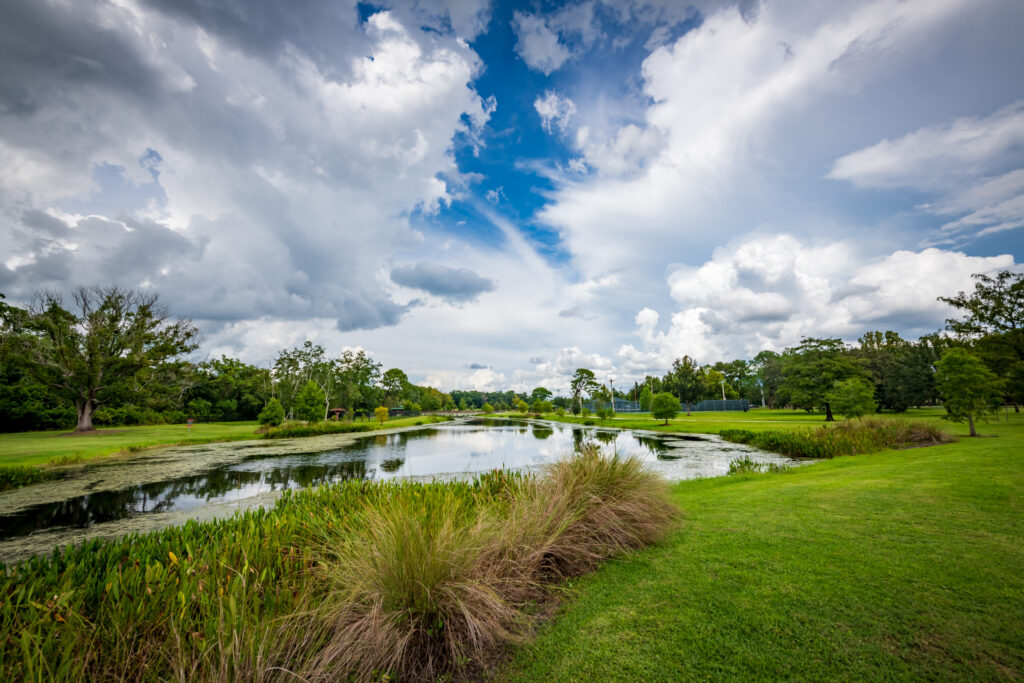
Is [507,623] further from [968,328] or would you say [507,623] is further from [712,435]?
[968,328]

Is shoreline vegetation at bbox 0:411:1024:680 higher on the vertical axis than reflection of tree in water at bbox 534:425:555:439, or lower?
higher

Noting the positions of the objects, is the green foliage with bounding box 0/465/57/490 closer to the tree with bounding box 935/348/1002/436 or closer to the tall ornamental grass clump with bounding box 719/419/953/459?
the tall ornamental grass clump with bounding box 719/419/953/459

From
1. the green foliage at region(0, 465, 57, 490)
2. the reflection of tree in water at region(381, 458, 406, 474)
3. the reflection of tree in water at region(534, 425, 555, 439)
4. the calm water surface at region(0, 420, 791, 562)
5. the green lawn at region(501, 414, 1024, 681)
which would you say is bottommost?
the reflection of tree in water at region(534, 425, 555, 439)

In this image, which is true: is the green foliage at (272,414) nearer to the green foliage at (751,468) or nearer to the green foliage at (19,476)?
the green foliage at (19,476)

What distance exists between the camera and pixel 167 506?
9.22 m

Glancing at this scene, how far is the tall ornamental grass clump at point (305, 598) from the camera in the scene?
2127 millimetres

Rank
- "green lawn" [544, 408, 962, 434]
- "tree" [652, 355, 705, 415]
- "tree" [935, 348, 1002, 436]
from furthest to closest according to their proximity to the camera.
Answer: "tree" [652, 355, 705, 415] < "green lawn" [544, 408, 962, 434] < "tree" [935, 348, 1002, 436]

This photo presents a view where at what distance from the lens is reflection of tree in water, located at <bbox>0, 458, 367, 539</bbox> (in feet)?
26.7

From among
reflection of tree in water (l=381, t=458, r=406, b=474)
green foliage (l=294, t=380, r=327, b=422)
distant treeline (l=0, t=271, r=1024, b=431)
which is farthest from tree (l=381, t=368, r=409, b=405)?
reflection of tree in water (l=381, t=458, r=406, b=474)

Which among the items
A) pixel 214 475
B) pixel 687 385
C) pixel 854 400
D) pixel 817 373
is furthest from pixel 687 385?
pixel 214 475

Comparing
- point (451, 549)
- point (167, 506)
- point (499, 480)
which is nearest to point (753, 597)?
point (451, 549)

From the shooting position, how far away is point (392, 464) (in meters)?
16.0

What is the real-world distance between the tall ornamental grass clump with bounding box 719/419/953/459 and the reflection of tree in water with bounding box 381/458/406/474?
15.9m

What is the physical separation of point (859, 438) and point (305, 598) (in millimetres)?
18696
